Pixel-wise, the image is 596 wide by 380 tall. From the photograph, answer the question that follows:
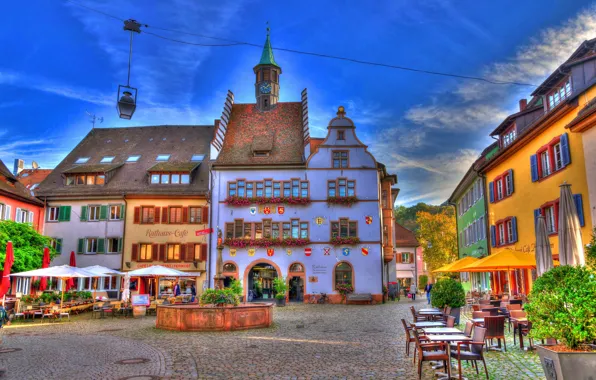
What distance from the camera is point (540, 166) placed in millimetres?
22578

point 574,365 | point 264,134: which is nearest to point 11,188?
point 264,134

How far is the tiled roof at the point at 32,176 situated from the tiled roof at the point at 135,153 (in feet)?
23.2

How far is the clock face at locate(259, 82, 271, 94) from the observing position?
4506cm

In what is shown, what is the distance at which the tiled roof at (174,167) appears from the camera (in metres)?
39.3

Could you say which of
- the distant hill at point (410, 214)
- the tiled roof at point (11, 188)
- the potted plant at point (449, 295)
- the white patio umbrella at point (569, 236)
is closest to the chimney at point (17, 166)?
the tiled roof at point (11, 188)

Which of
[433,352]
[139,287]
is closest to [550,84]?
[433,352]

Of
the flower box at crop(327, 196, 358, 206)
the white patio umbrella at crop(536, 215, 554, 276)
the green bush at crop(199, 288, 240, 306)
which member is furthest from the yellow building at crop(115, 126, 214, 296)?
the white patio umbrella at crop(536, 215, 554, 276)

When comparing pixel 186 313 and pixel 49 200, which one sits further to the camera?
pixel 49 200

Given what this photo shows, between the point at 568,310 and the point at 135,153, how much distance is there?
40369 millimetres

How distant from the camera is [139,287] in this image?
3781 centimetres

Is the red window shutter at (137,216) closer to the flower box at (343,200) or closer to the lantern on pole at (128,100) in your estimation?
the flower box at (343,200)

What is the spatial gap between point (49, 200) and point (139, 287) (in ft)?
32.1

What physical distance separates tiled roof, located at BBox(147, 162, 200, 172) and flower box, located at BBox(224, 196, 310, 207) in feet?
14.8

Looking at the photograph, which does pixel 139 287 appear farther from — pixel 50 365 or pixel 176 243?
Result: pixel 50 365
